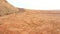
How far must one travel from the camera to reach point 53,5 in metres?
2.21

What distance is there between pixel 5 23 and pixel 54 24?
49cm

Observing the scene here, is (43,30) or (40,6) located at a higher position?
(40,6)


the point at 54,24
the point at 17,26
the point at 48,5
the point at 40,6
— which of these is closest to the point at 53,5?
the point at 48,5

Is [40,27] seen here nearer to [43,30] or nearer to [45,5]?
[43,30]

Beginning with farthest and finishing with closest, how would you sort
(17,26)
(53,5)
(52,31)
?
(53,5) < (17,26) < (52,31)

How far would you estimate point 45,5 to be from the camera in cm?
223

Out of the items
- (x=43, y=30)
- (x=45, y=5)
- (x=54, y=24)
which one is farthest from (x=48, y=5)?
(x=43, y=30)

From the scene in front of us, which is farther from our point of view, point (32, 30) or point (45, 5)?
point (45, 5)

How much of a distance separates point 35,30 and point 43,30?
7cm

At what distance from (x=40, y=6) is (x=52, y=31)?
4.17 feet

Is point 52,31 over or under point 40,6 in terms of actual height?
under

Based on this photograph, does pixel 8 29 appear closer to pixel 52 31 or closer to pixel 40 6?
pixel 52 31

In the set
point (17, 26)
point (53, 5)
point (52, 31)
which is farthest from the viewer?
point (53, 5)

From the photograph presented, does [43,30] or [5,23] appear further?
[5,23]
